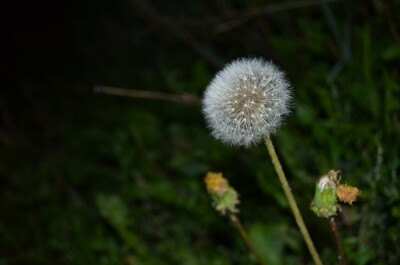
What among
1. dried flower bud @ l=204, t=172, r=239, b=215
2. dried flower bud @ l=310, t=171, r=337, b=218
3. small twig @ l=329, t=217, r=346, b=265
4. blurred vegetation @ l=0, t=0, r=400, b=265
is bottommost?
small twig @ l=329, t=217, r=346, b=265

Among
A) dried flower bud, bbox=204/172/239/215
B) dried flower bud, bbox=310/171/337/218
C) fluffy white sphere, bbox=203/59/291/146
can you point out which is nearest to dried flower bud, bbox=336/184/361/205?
dried flower bud, bbox=310/171/337/218

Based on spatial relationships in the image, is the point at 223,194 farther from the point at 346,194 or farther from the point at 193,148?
the point at 193,148

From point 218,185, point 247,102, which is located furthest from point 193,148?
point 247,102

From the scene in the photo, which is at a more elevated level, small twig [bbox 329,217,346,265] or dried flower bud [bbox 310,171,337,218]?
dried flower bud [bbox 310,171,337,218]

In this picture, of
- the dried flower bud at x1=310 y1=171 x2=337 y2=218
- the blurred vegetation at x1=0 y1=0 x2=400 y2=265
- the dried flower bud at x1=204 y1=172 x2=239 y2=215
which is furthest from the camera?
the blurred vegetation at x1=0 y1=0 x2=400 y2=265

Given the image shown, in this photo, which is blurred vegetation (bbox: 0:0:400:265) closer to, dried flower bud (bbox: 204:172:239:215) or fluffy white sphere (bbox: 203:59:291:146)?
dried flower bud (bbox: 204:172:239:215)

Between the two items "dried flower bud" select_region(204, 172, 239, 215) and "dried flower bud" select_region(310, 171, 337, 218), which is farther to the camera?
"dried flower bud" select_region(204, 172, 239, 215)

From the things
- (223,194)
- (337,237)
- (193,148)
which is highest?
(193,148)
